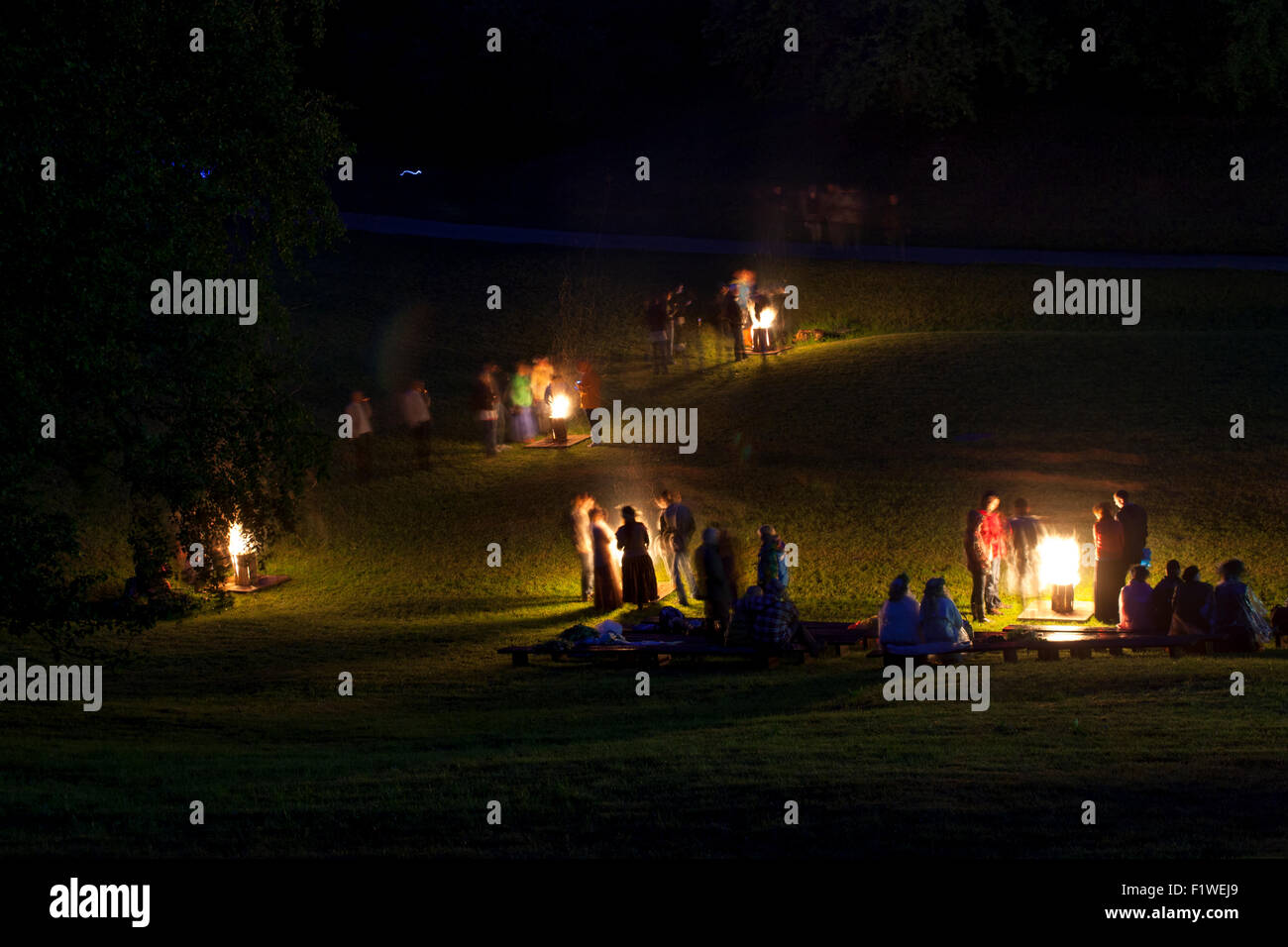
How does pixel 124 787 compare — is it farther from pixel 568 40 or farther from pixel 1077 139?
pixel 568 40

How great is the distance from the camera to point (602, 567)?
21.3 m

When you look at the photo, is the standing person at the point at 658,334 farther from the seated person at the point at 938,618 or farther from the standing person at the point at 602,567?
the seated person at the point at 938,618

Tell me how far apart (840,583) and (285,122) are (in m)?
Result: 10.3

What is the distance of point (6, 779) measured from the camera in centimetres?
1186

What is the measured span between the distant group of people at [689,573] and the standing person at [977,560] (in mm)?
2479

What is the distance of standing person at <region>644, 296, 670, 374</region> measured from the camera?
33250 millimetres

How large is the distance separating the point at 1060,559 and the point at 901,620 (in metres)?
4.16

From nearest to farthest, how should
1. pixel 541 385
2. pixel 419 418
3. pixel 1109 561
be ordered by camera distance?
pixel 1109 561 < pixel 419 418 < pixel 541 385

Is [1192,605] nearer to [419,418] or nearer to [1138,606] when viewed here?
[1138,606]

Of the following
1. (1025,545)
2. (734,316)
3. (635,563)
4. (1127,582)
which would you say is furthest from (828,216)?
(1127,582)

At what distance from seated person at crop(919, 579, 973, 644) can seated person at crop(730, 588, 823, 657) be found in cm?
149

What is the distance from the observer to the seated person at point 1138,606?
17141 mm

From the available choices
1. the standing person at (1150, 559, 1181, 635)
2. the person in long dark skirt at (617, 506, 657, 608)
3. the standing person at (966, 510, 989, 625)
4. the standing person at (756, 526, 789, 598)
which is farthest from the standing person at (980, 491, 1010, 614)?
the person in long dark skirt at (617, 506, 657, 608)

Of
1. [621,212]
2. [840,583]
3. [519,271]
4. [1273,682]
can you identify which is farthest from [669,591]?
[621,212]
